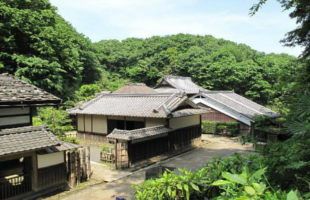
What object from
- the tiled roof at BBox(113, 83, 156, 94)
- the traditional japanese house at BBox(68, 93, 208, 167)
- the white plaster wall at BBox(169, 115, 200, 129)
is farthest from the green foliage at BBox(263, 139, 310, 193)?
the tiled roof at BBox(113, 83, 156, 94)

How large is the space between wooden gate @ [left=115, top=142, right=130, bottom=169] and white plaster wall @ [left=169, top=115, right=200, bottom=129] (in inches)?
181

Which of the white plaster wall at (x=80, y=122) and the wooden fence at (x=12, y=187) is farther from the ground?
the white plaster wall at (x=80, y=122)

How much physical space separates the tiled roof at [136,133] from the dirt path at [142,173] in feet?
6.06

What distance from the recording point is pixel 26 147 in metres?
8.09


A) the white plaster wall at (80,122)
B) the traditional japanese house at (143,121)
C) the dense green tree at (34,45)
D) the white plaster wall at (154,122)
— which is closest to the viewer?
the traditional japanese house at (143,121)

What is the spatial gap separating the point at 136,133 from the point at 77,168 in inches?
161

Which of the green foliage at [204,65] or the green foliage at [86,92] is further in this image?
the green foliage at [204,65]

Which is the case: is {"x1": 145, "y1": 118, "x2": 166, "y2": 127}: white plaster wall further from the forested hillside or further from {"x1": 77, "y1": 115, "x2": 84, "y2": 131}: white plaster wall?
the forested hillside

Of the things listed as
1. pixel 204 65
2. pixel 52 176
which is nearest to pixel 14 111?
pixel 52 176

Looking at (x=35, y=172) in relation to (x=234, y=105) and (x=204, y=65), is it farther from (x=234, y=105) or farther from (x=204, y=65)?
(x=204, y=65)

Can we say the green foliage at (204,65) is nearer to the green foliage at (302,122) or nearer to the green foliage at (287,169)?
the green foliage at (302,122)

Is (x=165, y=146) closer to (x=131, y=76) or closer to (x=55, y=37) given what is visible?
(x=55, y=37)

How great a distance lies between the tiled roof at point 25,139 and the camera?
779cm

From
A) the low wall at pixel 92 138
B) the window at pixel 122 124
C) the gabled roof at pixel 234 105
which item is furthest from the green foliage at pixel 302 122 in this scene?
the gabled roof at pixel 234 105
